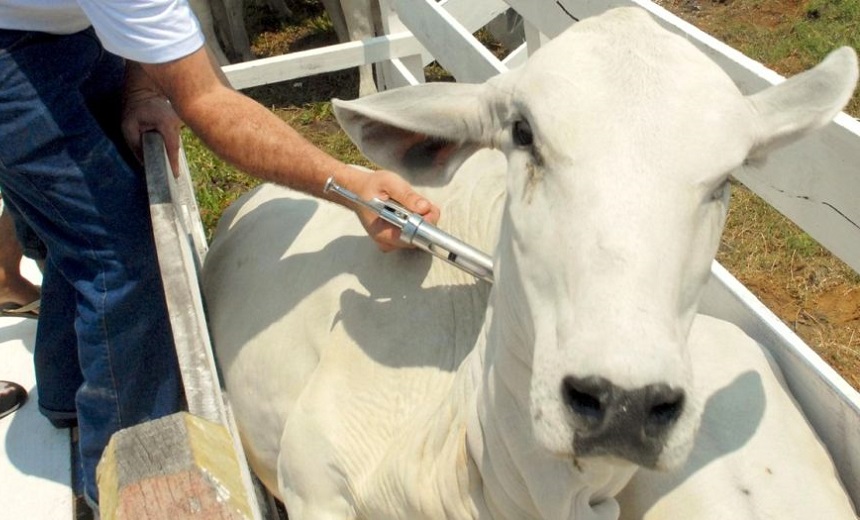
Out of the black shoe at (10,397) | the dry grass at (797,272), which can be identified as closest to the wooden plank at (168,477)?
the black shoe at (10,397)

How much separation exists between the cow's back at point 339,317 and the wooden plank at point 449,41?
1.32 m

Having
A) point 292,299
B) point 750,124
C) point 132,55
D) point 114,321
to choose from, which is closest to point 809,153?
point 750,124

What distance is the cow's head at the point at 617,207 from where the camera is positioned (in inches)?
64.7

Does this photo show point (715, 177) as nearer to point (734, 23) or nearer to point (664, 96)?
point (664, 96)

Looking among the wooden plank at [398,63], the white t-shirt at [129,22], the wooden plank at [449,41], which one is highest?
the white t-shirt at [129,22]

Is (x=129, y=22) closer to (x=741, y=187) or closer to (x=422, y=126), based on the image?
(x=422, y=126)

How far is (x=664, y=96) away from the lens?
186 cm

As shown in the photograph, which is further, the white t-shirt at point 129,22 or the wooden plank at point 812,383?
the white t-shirt at point 129,22

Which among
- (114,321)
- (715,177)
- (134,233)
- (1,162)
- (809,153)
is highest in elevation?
(715,177)

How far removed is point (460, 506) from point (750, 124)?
1.05 meters

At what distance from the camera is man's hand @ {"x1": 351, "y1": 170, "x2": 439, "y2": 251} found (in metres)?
2.59

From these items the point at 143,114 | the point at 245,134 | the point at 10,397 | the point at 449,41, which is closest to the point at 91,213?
the point at 143,114

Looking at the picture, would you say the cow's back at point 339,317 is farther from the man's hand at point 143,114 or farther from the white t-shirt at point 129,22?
the white t-shirt at point 129,22

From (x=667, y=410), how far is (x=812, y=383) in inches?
42.1
